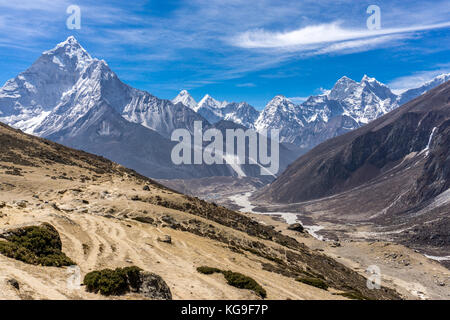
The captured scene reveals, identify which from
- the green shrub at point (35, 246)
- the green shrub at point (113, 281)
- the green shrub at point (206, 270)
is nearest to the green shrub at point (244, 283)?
the green shrub at point (206, 270)

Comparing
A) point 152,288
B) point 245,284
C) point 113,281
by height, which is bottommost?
point 245,284

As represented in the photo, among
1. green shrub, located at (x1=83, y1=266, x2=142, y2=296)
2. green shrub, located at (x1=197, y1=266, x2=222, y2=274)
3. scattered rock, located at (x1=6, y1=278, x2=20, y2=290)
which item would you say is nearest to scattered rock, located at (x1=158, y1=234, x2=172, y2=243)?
green shrub, located at (x1=197, y1=266, x2=222, y2=274)

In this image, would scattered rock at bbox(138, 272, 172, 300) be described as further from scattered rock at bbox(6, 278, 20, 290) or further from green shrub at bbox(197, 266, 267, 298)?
green shrub at bbox(197, 266, 267, 298)

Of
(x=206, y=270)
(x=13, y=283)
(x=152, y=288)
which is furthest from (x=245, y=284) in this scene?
(x=13, y=283)

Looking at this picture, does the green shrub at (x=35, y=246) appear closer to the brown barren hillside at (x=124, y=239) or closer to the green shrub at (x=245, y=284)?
the brown barren hillside at (x=124, y=239)

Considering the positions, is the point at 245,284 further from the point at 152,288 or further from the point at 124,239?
the point at 124,239

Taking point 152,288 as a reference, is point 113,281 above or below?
above

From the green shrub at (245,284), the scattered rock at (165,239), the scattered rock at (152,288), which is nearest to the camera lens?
the scattered rock at (152,288)
